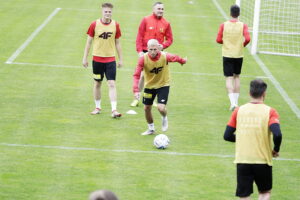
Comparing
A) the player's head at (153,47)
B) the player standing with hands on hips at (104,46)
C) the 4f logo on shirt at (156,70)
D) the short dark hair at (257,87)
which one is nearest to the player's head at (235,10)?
the player standing with hands on hips at (104,46)

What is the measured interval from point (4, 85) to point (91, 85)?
2197 mm

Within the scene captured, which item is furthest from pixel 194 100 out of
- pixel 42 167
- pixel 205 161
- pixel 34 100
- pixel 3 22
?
pixel 3 22

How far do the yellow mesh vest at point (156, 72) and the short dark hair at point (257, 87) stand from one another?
14.7 feet

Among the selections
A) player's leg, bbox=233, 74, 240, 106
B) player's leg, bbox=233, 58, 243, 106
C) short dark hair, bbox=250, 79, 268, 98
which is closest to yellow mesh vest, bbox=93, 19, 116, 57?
player's leg, bbox=233, 58, 243, 106

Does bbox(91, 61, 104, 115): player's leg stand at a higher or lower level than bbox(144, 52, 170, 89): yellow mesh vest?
lower

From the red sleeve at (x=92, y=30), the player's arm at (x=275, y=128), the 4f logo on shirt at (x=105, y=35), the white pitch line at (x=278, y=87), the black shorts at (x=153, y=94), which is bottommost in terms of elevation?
the white pitch line at (x=278, y=87)

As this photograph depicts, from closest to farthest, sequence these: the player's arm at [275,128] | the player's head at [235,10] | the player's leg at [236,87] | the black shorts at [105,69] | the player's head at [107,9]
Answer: the player's arm at [275,128] → the player's head at [107,9] → the black shorts at [105,69] → the player's head at [235,10] → the player's leg at [236,87]

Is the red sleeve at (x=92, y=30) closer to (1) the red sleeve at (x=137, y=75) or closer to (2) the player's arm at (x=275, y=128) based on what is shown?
(1) the red sleeve at (x=137, y=75)

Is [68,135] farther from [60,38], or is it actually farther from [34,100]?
[60,38]

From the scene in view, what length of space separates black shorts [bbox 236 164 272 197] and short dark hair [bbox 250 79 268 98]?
2.84ft

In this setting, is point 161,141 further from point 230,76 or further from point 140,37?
point 230,76

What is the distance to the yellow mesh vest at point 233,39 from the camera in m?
15.7

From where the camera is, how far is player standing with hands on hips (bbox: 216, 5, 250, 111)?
51.4 ft

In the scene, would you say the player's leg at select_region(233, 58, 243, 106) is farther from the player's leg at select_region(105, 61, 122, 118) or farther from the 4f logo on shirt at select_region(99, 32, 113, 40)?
the 4f logo on shirt at select_region(99, 32, 113, 40)
